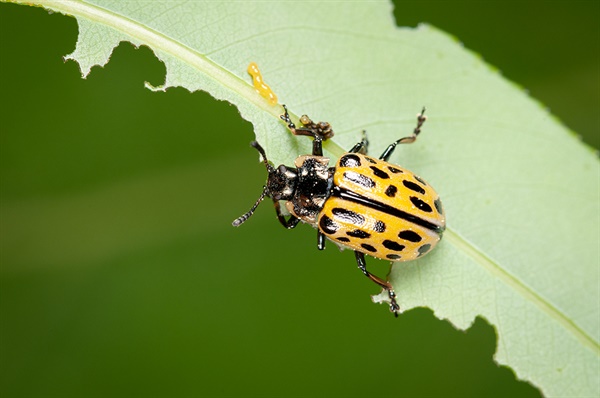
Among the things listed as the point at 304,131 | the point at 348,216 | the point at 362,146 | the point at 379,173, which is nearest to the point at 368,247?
the point at 348,216

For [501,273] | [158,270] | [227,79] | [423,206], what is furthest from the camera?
[158,270]

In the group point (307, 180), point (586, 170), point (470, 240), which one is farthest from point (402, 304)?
point (586, 170)

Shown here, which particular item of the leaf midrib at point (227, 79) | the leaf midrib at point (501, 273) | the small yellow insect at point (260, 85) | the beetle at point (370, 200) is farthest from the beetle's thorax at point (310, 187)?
the leaf midrib at point (501, 273)

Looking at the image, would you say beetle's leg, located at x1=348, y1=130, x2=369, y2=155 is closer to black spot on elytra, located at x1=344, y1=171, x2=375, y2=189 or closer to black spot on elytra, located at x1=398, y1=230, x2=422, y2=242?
black spot on elytra, located at x1=344, y1=171, x2=375, y2=189

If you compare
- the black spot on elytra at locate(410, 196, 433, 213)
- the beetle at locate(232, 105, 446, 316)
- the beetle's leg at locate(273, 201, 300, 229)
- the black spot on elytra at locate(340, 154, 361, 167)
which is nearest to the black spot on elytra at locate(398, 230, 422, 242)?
the beetle at locate(232, 105, 446, 316)

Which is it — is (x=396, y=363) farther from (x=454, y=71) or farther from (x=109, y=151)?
(x=109, y=151)

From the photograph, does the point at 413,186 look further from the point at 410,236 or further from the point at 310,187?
the point at 310,187
